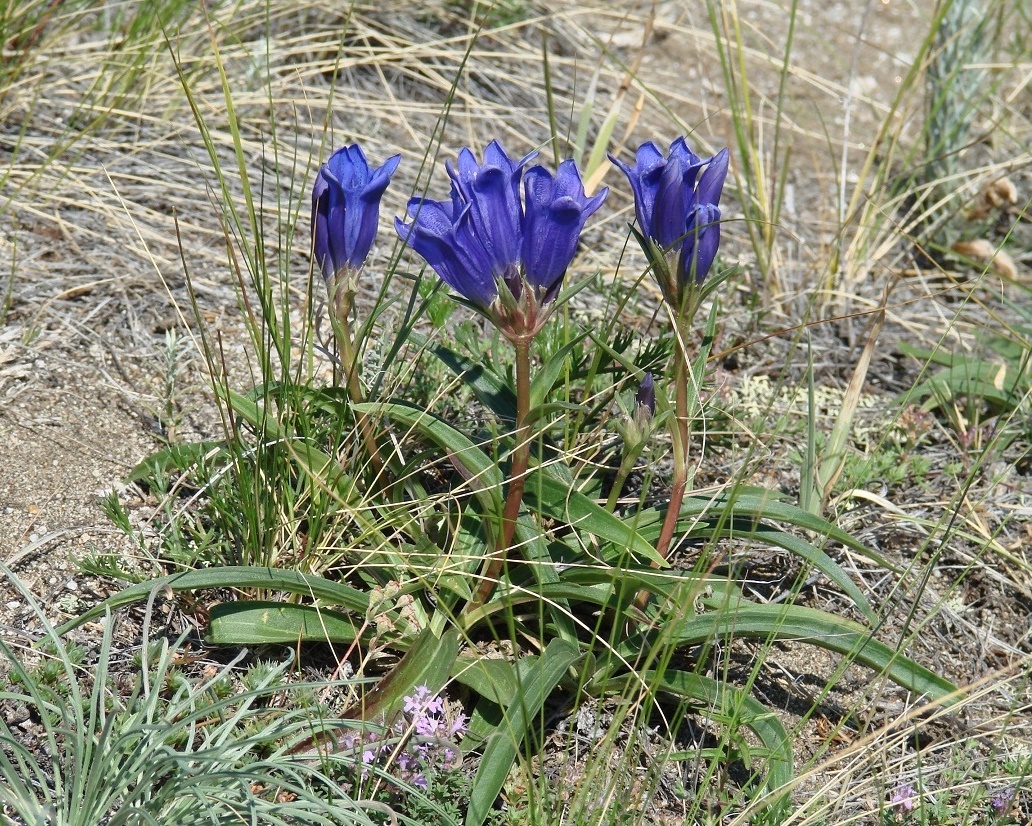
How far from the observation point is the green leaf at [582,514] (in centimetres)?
192

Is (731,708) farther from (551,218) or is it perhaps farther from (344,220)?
(344,220)

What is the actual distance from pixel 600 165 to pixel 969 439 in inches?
49.4

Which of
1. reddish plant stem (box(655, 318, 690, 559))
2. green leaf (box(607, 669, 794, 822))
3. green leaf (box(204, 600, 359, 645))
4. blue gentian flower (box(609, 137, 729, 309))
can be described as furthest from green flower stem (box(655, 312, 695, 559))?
green leaf (box(204, 600, 359, 645))

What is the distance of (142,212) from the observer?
10.0 feet

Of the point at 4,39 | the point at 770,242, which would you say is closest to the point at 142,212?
the point at 4,39

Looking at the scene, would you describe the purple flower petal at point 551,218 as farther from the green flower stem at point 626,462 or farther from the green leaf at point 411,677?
the green leaf at point 411,677

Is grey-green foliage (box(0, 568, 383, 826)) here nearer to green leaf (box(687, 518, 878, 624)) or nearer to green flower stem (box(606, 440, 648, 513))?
green flower stem (box(606, 440, 648, 513))

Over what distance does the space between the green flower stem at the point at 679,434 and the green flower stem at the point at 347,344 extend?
0.58 m

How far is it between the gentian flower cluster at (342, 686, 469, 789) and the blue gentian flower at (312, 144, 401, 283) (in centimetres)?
77

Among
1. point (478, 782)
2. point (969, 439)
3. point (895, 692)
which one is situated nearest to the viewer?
point (478, 782)

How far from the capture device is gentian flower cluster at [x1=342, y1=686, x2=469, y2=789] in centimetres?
177

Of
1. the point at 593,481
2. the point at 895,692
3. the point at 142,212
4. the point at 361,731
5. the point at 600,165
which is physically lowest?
the point at 895,692

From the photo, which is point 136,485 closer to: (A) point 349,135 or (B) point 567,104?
(A) point 349,135

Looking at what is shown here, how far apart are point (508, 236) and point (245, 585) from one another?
2.62 ft
